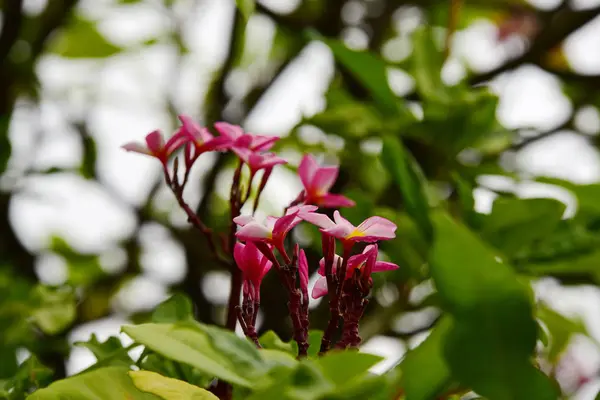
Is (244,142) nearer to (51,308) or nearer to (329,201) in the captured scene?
(329,201)

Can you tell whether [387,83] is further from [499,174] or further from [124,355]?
[124,355]

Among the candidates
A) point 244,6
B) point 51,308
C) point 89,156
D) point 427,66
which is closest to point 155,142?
point 244,6

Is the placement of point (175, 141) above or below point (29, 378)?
above

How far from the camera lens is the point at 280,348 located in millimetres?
406

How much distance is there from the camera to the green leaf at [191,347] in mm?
264

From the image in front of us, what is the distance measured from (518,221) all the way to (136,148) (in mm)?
350

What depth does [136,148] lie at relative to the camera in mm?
512

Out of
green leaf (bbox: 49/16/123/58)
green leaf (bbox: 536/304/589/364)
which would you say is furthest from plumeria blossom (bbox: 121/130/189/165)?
green leaf (bbox: 49/16/123/58)

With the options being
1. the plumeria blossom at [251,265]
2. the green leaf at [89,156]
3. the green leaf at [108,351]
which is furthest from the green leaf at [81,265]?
the plumeria blossom at [251,265]

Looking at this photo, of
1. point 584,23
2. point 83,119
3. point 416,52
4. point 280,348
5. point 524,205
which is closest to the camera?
point 280,348

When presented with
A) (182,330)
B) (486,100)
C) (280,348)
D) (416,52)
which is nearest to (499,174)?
(486,100)

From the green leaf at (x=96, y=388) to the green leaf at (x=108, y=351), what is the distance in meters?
0.05

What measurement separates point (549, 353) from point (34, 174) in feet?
2.63

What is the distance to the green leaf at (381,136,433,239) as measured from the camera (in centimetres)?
55
